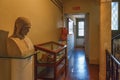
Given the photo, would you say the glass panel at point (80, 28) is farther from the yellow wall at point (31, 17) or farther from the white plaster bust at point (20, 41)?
the white plaster bust at point (20, 41)

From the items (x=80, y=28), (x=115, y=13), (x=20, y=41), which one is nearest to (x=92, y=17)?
(x=115, y=13)

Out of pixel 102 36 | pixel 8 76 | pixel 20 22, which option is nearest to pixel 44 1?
pixel 102 36

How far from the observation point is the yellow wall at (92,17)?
25.0ft

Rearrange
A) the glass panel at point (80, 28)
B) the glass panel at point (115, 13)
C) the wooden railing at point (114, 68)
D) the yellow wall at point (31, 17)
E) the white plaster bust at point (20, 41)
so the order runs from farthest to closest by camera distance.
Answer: the glass panel at point (80, 28), the glass panel at point (115, 13), the wooden railing at point (114, 68), the yellow wall at point (31, 17), the white plaster bust at point (20, 41)

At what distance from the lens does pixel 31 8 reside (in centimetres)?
389

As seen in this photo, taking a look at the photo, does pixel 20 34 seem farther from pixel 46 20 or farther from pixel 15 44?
pixel 46 20

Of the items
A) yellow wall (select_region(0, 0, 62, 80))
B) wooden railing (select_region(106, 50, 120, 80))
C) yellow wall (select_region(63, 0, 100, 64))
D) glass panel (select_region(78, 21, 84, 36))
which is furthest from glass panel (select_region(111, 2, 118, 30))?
glass panel (select_region(78, 21, 84, 36))

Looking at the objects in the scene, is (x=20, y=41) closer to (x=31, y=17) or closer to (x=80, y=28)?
(x=31, y=17)

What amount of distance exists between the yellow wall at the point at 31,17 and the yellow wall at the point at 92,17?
2.35 metres

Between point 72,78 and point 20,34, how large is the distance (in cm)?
309

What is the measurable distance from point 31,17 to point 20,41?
165cm

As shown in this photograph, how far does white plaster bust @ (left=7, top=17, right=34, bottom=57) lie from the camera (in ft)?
7.24

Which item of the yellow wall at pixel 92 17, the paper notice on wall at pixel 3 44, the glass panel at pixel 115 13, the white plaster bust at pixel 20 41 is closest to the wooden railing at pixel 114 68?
the white plaster bust at pixel 20 41

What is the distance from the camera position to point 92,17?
7.64 m
